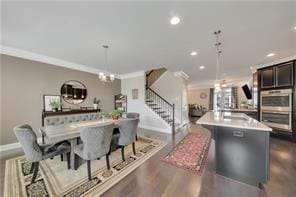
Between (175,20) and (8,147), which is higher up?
(175,20)

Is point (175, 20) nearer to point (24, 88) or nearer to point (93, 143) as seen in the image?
point (93, 143)

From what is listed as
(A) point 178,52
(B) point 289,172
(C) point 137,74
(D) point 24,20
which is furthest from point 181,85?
(D) point 24,20

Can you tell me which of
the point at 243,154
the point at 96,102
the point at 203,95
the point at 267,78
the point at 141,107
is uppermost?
the point at 267,78

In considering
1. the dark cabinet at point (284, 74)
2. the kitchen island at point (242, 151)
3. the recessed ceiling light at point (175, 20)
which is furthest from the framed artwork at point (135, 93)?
the dark cabinet at point (284, 74)

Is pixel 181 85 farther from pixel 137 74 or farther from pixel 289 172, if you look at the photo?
pixel 289 172

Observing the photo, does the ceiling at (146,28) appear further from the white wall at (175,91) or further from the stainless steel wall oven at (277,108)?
the white wall at (175,91)

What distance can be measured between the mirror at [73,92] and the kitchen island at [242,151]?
4.74 meters

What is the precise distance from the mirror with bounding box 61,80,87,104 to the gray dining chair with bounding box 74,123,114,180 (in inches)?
119

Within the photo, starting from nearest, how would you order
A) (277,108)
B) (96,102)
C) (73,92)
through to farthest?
(277,108), (73,92), (96,102)

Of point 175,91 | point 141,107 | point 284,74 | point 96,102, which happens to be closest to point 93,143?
point 96,102

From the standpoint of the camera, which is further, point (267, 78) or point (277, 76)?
point (267, 78)

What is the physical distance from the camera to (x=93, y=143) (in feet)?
7.34

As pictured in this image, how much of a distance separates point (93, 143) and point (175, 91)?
5857 millimetres

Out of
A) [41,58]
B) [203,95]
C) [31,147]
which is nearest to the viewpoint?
[31,147]
